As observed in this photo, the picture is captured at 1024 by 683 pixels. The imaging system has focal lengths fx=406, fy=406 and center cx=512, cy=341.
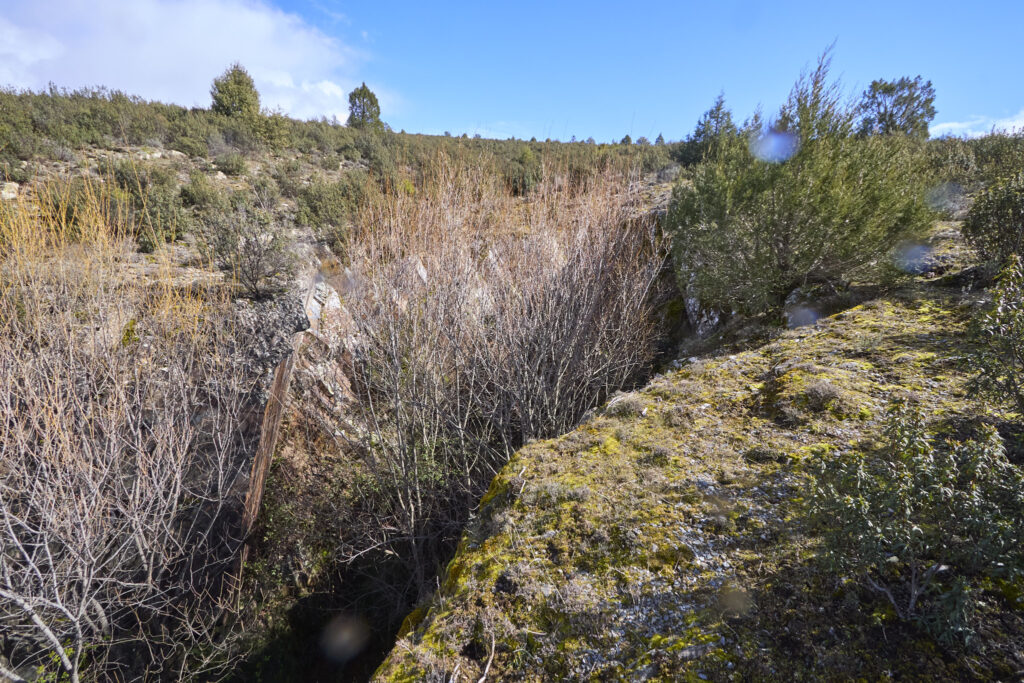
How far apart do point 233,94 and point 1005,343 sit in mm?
19241

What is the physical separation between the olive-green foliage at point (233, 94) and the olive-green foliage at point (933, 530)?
59.4 ft

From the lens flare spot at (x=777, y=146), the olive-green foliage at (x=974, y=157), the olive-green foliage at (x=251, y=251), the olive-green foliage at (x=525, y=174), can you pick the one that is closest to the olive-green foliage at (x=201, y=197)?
the olive-green foliage at (x=251, y=251)

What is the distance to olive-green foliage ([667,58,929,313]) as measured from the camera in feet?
15.6

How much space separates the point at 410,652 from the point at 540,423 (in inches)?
112

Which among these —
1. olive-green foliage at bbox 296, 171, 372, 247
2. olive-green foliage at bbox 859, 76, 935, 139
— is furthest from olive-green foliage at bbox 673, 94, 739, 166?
olive-green foliage at bbox 296, 171, 372, 247

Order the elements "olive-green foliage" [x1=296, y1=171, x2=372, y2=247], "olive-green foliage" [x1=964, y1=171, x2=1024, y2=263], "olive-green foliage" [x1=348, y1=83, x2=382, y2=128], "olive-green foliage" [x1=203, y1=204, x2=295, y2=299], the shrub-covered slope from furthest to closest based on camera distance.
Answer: "olive-green foliage" [x1=348, y1=83, x2=382, y2=128] → "olive-green foliage" [x1=296, y1=171, x2=372, y2=247] → "olive-green foliage" [x1=203, y1=204, x2=295, y2=299] → "olive-green foliage" [x1=964, y1=171, x2=1024, y2=263] → the shrub-covered slope

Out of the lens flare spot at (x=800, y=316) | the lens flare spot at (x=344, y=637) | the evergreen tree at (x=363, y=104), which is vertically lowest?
the lens flare spot at (x=344, y=637)

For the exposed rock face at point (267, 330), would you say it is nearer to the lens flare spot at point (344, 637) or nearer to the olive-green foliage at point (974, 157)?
the lens flare spot at point (344, 637)

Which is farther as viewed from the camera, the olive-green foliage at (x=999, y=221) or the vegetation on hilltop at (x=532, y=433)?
the olive-green foliage at (x=999, y=221)

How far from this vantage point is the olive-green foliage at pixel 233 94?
46.4 ft

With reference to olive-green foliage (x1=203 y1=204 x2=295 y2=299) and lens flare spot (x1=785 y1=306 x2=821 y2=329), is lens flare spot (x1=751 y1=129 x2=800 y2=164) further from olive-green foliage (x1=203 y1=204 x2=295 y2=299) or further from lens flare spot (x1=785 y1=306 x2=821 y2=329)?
olive-green foliage (x1=203 y1=204 x2=295 y2=299)

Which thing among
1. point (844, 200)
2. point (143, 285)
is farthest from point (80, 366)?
point (844, 200)

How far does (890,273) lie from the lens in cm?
468

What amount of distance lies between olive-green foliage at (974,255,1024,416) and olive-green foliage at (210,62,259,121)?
1807cm
